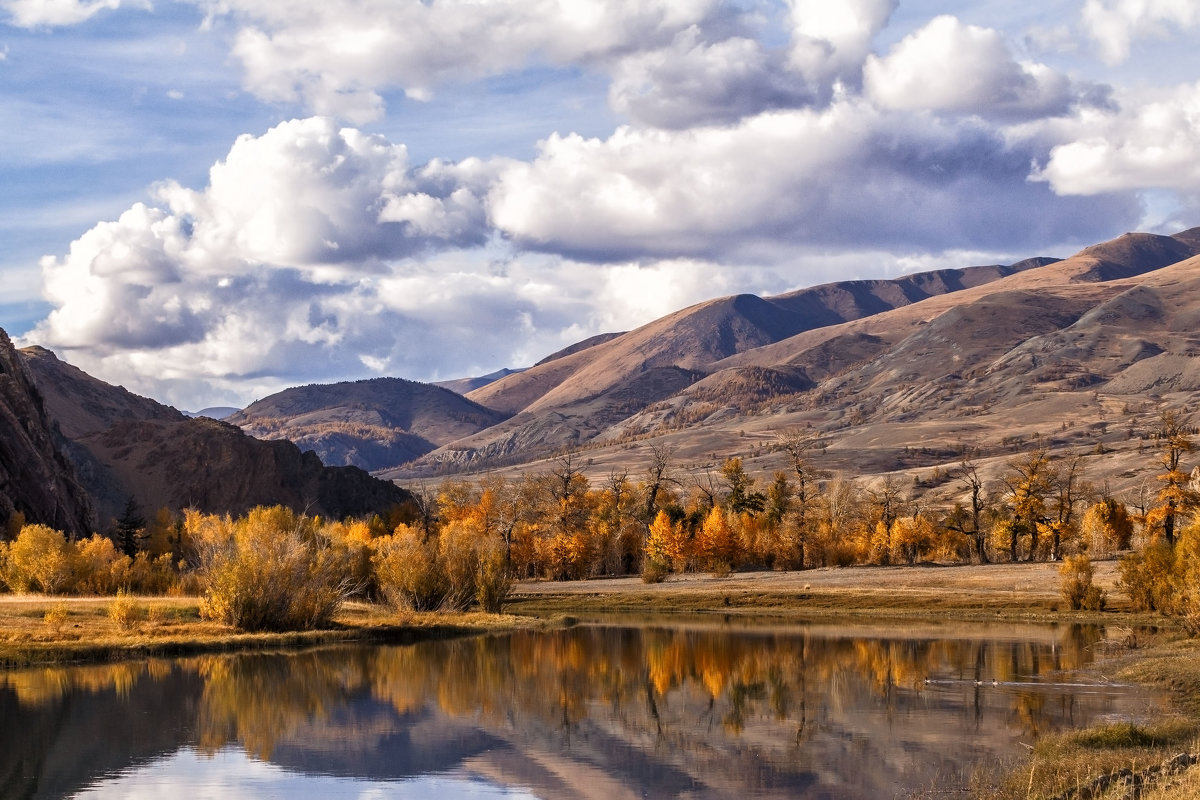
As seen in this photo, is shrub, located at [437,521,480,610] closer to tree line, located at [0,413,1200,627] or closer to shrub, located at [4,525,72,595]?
tree line, located at [0,413,1200,627]

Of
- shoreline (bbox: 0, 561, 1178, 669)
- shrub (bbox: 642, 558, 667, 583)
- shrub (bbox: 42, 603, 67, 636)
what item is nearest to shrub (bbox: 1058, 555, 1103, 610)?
shoreline (bbox: 0, 561, 1178, 669)

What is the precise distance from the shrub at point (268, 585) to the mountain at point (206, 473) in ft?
266

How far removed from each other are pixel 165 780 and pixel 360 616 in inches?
1630

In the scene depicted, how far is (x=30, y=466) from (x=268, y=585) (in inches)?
2103

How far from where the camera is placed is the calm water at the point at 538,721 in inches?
1196

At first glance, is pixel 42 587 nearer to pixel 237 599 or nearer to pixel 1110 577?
pixel 237 599

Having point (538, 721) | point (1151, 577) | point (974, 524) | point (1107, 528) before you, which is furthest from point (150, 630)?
point (1107, 528)

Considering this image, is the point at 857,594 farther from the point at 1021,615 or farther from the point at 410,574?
the point at 410,574

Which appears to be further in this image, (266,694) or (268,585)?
(268,585)

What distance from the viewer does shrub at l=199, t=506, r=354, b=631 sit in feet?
198

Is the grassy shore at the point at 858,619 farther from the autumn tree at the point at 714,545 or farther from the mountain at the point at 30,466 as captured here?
the mountain at the point at 30,466

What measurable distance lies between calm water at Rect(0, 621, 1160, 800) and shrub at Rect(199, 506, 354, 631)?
4.85 m

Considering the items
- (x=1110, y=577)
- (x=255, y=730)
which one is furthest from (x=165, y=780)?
(x=1110, y=577)

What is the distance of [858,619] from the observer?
8112 cm
